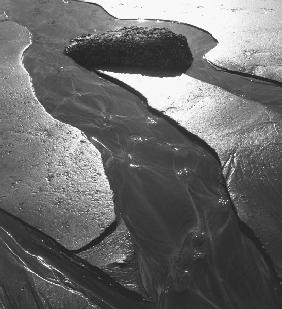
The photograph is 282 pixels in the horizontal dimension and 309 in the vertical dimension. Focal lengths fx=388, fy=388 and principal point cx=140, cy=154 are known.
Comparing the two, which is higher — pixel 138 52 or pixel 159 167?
pixel 138 52

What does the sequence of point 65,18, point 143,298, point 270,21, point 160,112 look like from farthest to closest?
point 65,18 < point 270,21 < point 160,112 < point 143,298

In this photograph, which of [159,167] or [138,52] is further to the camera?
[138,52]

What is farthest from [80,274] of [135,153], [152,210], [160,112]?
[160,112]

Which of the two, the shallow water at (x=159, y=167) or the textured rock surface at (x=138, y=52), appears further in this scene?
the textured rock surface at (x=138, y=52)

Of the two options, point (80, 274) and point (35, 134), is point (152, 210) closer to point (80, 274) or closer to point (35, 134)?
point (80, 274)
